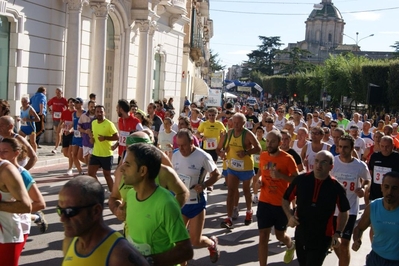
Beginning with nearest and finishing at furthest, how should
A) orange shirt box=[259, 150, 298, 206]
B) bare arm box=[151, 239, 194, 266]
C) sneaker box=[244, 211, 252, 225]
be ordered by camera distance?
bare arm box=[151, 239, 194, 266] → orange shirt box=[259, 150, 298, 206] → sneaker box=[244, 211, 252, 225]

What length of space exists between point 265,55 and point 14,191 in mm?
125081

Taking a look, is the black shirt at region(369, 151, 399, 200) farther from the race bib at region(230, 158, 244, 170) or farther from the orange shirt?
the race bib at region(230, 158, 244, 170)

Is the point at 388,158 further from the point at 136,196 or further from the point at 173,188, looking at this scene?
the point at 136,196

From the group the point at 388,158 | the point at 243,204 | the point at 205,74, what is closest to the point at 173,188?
the point at 388,158

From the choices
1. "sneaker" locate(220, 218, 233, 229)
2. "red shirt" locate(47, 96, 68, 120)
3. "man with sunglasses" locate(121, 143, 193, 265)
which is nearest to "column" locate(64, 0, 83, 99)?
"red shirt" locate(47, 96, 68, 120)

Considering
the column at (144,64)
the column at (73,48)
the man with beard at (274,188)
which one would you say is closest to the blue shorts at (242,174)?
the man with beard at (274,188)

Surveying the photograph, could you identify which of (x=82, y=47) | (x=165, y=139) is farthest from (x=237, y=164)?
(x=82, y=47)

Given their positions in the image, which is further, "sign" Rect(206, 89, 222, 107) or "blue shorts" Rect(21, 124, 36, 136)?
"sign" Rect(206, 89, 222, 107)

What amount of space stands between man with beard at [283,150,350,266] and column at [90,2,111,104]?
16.0 metres

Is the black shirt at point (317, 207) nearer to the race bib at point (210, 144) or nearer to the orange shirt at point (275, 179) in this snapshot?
the orange shirt at point (275, 179)

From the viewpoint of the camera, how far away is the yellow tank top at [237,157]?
31.2 feet

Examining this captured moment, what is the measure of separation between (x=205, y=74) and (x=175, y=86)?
5524 centimetres

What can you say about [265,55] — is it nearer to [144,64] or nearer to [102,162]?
[144,64]

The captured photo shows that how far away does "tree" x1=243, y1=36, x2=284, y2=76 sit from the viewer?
409 ft
